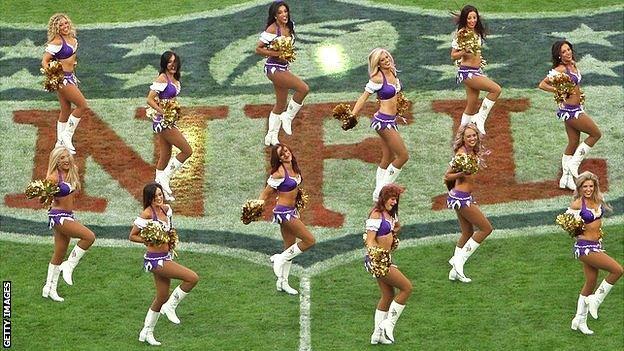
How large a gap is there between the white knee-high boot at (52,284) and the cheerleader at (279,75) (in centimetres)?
496

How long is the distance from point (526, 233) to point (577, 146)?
1.87 meters

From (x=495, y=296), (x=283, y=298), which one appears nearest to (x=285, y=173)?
(x=283, y=298)

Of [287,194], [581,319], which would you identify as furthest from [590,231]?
[287,194]

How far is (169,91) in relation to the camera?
26.0 m

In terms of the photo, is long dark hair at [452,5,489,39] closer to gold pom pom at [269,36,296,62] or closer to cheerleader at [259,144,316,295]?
gold pom pom at [269,36,296,62]

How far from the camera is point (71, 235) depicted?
24391 mm

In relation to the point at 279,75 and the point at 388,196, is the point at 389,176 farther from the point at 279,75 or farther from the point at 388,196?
the point at 388,196

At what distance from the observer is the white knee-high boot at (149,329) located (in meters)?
23.5

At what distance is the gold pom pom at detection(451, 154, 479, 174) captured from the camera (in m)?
24.2

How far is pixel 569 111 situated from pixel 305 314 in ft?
18.2

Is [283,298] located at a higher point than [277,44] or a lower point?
lower

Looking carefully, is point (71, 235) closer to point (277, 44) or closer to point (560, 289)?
point (277, 44)

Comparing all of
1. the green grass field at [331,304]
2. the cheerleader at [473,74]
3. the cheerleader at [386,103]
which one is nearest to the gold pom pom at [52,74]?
the green grass field at [331,304]

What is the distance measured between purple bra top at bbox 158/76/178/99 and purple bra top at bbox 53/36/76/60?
2.09 meters
